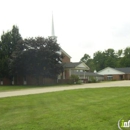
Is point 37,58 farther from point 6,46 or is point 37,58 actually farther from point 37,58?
point 6,46

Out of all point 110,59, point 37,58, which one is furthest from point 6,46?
point 110,59

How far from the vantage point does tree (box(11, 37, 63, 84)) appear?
1511 inches

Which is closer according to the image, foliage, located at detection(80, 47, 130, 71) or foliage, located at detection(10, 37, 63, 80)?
foliage, located at detection(10, 37, 63, 80)

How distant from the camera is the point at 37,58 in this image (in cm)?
3850

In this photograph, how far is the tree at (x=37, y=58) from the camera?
38375 millimetres

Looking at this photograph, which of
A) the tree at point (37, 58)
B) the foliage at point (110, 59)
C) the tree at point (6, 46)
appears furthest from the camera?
the foliage at point (110, 59)

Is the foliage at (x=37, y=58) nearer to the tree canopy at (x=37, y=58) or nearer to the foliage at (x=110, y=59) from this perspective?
the tree canopy at (x=37, y=58)

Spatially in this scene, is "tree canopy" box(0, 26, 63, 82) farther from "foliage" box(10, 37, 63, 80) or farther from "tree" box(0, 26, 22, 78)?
"tree" box(0, 26, 22, 78)

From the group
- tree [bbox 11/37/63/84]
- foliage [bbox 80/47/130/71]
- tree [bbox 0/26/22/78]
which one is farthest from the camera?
foliage [bbox 80/47/130/71]

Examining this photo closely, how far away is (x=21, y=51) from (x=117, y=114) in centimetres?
3230

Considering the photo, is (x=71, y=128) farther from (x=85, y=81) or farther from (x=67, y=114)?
(x=85, y=81)

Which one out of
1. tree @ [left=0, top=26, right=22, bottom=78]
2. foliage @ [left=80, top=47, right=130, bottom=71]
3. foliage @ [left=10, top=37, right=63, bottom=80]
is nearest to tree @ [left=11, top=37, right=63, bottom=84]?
foliage @ [left=10, top=37, right=63, bottom=80]

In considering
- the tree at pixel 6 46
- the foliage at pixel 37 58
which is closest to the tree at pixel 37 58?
the foliage at pixel 37 58

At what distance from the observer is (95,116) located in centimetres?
845
